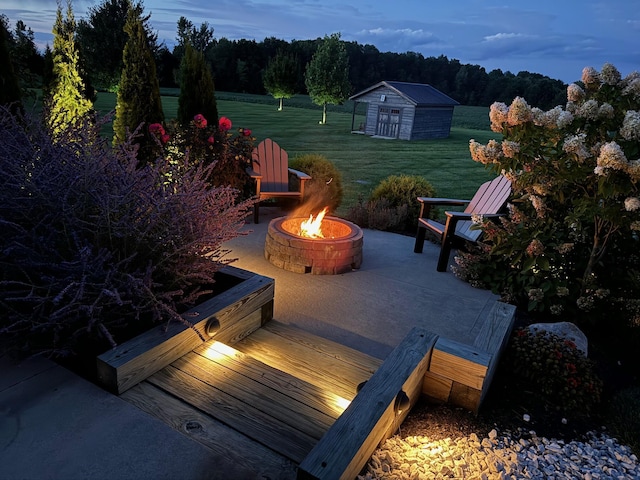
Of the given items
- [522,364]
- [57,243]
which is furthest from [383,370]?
[57,243]

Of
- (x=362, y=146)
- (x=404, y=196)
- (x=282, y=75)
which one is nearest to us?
(x=404, y=196)

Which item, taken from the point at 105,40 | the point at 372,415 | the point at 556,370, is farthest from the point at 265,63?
the point at 372,415

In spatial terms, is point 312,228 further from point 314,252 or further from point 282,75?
point 282,75

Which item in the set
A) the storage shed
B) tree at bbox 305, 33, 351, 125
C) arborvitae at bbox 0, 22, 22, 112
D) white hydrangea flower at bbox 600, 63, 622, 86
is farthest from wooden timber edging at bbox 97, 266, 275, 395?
tree at bbox 305, 33, 351, 125

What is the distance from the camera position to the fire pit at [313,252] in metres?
3.78

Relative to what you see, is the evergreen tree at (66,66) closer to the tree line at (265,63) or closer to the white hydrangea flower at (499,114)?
the tree line at (265,63)

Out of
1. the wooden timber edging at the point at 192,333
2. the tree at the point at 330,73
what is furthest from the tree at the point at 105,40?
the wooden timber edging at the point at 192,333

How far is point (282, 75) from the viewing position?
28.3 metres

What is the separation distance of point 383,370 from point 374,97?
787 inches

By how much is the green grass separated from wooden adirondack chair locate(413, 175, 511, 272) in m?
3.10

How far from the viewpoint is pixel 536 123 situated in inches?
113

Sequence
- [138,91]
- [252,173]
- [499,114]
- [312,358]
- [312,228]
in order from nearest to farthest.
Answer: [312,358] < [499,114] < [312,228] < [252,173] < [138,91]

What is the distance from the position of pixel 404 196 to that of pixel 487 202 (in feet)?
5.07

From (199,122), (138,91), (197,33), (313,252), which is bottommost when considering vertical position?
(313,252)
